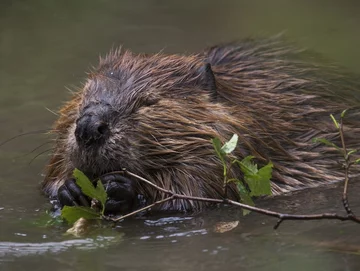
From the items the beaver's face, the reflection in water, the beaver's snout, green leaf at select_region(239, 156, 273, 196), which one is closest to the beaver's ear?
the beaver's face

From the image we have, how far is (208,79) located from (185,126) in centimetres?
32

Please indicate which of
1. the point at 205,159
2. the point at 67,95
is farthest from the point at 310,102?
the point at 67,95

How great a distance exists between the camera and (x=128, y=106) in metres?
4.32

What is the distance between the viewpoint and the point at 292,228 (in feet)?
11.9

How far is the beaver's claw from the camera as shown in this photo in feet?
13.5

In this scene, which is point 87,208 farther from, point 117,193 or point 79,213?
point 117,193

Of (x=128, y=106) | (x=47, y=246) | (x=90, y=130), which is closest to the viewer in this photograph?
(x=47, y=246)

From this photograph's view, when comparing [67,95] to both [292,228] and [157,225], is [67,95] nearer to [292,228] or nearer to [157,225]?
[157,225]

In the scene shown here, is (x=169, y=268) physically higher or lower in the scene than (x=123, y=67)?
lower

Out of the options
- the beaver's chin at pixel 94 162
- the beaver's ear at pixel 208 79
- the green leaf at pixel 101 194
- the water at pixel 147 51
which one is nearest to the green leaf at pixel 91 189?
the green leaf at pixel 101 194

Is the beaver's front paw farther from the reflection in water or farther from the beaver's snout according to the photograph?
the reflection in water

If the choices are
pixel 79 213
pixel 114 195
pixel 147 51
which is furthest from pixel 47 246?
pixel 147 51

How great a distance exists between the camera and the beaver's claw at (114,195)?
411 cm

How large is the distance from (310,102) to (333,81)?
443 millimetres
